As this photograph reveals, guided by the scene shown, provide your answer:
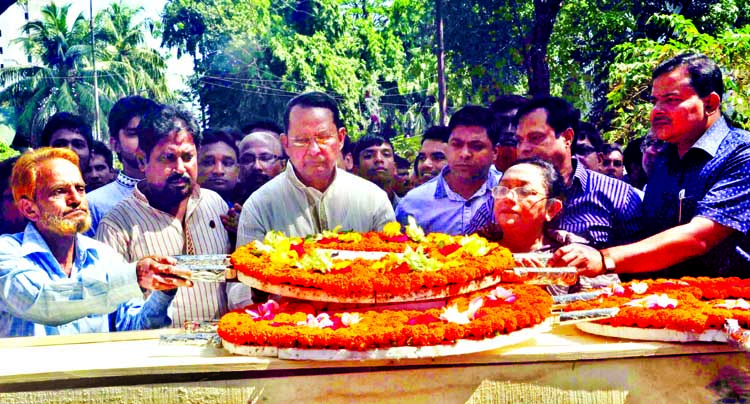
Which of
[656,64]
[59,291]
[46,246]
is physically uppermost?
[656,64]

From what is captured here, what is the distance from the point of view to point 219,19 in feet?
18.0

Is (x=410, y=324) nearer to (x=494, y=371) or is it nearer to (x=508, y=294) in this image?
(x=494, y=371)

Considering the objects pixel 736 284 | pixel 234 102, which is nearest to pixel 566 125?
pixel 736 284

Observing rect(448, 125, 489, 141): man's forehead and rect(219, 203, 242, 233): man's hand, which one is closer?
rect(219, 203, 242, 233): man's hand

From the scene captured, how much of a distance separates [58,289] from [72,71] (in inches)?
97.1

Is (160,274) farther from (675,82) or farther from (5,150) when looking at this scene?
(5,150)

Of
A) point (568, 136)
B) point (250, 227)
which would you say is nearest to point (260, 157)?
point (250, 227)

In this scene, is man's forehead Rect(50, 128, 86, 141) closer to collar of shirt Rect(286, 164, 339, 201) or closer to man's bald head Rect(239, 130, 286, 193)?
man's bald head Rect(239, 130, 286, 193)

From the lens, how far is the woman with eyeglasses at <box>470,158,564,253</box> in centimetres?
365

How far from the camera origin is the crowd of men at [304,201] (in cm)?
349

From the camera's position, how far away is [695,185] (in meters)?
3.80

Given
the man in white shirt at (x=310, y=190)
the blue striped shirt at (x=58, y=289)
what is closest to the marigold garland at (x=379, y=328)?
the blue striped shirt at (x=58, y=289)

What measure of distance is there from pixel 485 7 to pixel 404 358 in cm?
359

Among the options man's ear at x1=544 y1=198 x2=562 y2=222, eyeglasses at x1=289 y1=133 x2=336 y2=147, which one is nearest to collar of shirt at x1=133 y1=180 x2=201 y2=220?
eyeglasses at x1=289 y1=133 x2=336 y2=147
